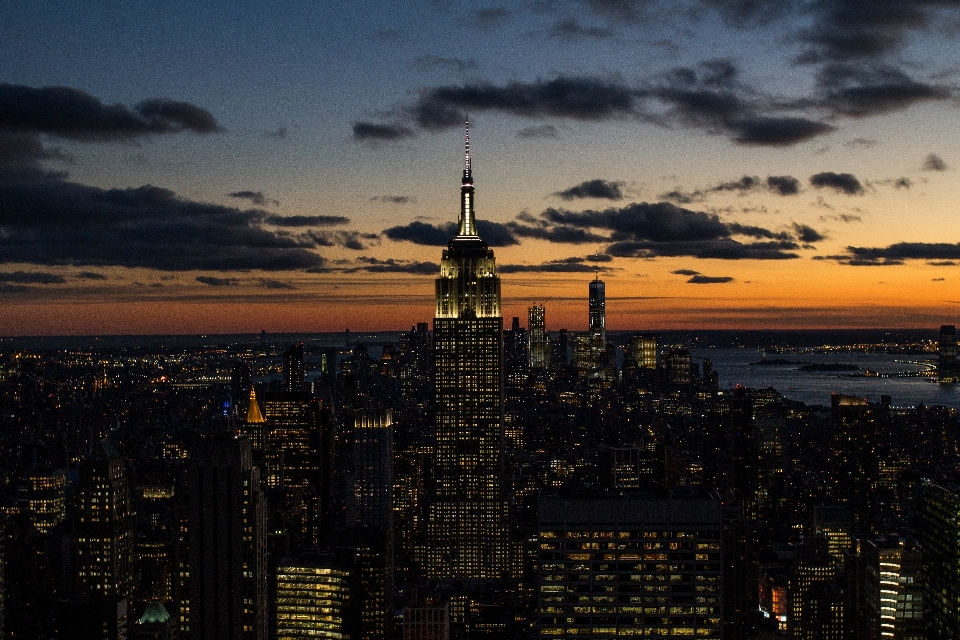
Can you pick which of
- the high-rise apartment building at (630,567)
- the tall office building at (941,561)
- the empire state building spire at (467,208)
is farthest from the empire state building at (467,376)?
the high-rise apartment building at (630,567)

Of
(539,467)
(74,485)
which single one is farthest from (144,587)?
(539,467)

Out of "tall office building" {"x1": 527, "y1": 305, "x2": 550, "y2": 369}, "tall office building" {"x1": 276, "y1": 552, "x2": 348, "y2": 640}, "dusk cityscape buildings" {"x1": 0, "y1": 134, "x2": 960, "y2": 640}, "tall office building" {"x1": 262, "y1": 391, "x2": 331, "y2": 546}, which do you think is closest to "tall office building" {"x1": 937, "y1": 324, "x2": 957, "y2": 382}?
"dusk cityscape buildings" {"x1": 0, "y1": 134, "x2": 960, "y2": 640}

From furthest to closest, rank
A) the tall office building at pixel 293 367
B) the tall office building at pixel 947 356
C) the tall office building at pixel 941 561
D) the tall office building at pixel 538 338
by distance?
1. the tall office building at pixel 538 338
2. the tall office building at pixel 947 356
3. the tall office building at pixel 293 367
4. the tall office building at pixel 941 561

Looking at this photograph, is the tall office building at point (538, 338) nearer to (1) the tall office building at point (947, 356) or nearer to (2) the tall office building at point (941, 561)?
(1) the tall office building at point (947, 356)

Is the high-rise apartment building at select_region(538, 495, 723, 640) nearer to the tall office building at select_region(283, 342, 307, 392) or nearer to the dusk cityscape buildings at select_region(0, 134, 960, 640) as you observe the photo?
the dusk cityscape buildings at select_region(0, 134, 960, 640)

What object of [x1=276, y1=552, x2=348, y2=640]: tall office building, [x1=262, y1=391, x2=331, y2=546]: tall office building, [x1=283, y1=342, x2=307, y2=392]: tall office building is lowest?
[x1=276, y1=552, x2=348, y2=640]: tall office building

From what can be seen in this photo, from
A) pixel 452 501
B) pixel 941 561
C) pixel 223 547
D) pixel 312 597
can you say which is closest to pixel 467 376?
pixel 452 501

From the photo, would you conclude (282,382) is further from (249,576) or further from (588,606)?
(588,606)
